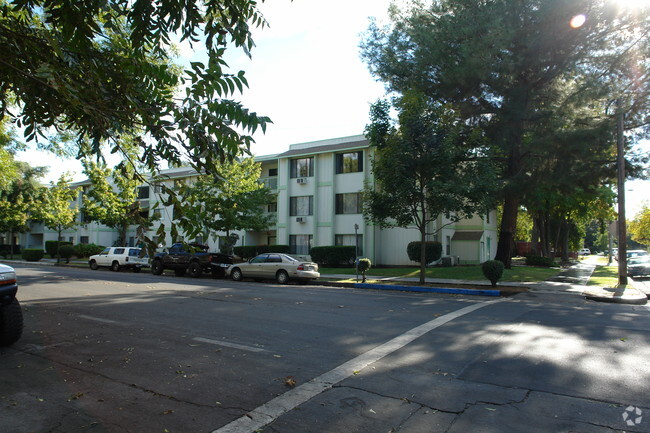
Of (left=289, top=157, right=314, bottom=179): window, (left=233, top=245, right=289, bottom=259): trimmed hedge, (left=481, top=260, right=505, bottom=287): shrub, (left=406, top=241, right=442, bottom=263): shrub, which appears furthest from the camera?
(left=289, top=157, right=314, bottom=179): window

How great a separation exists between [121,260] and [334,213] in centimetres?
1511

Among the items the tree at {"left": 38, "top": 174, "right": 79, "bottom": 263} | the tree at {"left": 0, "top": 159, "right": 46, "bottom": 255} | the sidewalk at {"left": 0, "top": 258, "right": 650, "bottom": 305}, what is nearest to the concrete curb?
the sidewalk at {"left": 0, "top": 258, "right": 650, "bottom": 305}

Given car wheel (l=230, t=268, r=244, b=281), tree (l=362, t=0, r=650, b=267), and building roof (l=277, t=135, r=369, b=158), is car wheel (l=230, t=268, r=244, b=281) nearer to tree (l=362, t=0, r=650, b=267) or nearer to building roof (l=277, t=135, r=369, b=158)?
tree (l=362, t=0, r=650, b=267)

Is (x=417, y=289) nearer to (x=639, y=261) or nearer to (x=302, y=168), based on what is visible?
(x=639, y=261)

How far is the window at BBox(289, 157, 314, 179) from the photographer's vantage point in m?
34.5

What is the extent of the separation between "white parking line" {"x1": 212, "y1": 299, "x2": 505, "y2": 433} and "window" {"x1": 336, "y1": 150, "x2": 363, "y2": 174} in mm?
24748

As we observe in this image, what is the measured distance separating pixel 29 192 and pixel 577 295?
54.8m

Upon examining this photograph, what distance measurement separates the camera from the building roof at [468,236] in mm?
35166

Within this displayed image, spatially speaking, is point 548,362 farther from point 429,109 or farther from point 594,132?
point 594,132

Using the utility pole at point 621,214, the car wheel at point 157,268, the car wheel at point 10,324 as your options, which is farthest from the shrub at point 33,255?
the utility pole at point 621,214

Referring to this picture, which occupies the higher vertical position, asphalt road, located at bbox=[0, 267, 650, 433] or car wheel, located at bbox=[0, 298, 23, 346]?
car wheel, located at bbox=[0, 298, 23, 346]

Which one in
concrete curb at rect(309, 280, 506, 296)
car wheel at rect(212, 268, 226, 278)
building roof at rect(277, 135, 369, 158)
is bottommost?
concrete curb at rect(309, 280, 506, 296)

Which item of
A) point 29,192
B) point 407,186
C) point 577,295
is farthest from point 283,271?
point 29,192

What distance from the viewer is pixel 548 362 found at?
616 centimetres
